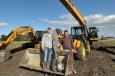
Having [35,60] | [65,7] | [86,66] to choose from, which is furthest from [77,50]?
[65,7]

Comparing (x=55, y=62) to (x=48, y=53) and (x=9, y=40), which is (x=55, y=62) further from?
(x=9, y=40)

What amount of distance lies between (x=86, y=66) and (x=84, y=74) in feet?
6.08

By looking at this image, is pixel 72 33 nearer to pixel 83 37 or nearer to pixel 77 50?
pixel 83 37

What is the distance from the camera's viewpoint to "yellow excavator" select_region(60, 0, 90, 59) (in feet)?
51.1

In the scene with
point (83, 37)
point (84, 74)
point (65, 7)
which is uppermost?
point (65, 7)

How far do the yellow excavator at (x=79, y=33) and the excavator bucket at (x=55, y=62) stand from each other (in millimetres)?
2854

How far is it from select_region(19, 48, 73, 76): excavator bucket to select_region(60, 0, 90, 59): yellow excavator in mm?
2854

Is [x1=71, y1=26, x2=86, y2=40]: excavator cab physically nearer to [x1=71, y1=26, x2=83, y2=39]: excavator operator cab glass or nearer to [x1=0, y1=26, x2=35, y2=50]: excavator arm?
[x1=71, y1=26, x2=83, y2=39]: excavator operator cab glass

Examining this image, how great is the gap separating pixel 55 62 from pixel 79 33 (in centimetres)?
937

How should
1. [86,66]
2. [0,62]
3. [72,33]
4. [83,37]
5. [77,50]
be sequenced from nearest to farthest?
[86,66] < [77,50] < [0,62] < [83,37] < [72,33]

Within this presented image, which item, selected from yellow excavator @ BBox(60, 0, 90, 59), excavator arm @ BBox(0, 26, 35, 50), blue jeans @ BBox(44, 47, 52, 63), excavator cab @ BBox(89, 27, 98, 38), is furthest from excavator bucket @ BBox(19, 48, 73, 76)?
excavator cab @ BBox(89, 27, 98, 38)

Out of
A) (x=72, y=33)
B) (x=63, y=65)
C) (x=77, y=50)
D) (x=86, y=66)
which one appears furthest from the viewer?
(x=72, y=33)

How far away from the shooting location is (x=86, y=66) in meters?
14.2

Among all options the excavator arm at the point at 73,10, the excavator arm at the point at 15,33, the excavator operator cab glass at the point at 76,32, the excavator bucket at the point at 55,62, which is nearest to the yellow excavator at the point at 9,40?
the excavator arm at the point at 15,33
